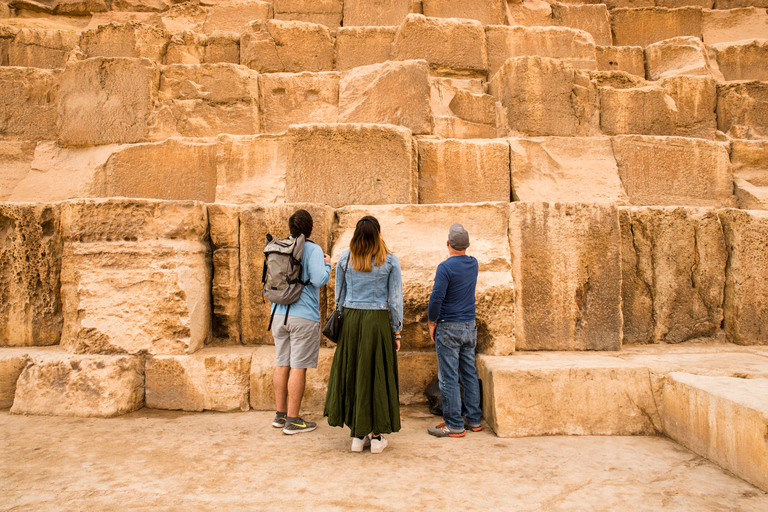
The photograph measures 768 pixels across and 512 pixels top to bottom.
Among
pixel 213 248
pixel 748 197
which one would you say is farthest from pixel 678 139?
pixel 213 248

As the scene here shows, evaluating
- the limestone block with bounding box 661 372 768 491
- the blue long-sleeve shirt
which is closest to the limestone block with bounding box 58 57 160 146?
the blue long-sleeve shirt

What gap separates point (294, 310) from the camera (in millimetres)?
3240

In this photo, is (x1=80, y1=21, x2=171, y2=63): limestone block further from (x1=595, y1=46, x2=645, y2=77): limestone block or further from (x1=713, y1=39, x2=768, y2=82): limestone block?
(x1=713, y1=39, x2=768, y2=82): limestone block

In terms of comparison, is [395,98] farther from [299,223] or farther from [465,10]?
[465,10]

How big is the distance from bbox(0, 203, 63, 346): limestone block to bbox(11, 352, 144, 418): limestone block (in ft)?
1.87

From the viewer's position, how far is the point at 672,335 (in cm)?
407

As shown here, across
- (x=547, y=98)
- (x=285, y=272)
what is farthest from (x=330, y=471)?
(x=547, y=98)

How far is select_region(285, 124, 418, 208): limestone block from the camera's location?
14.1 ft

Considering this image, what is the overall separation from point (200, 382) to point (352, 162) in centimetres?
215

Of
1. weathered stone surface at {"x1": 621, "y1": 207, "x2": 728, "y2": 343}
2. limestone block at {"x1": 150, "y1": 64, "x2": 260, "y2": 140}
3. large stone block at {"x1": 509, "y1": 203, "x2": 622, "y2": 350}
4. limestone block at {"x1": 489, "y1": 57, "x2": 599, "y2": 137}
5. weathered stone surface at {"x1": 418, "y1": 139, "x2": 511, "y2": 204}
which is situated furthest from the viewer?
limestone block at {"x1": 150, "y1": 64, "x2": 260, "y2": 140}

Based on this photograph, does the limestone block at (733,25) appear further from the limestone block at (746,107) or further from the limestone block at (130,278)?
the limestone block at (130,278)

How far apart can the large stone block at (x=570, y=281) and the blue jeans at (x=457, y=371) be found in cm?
70

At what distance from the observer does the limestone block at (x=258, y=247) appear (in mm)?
3849

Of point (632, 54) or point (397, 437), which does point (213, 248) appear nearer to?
point (397, 437)
